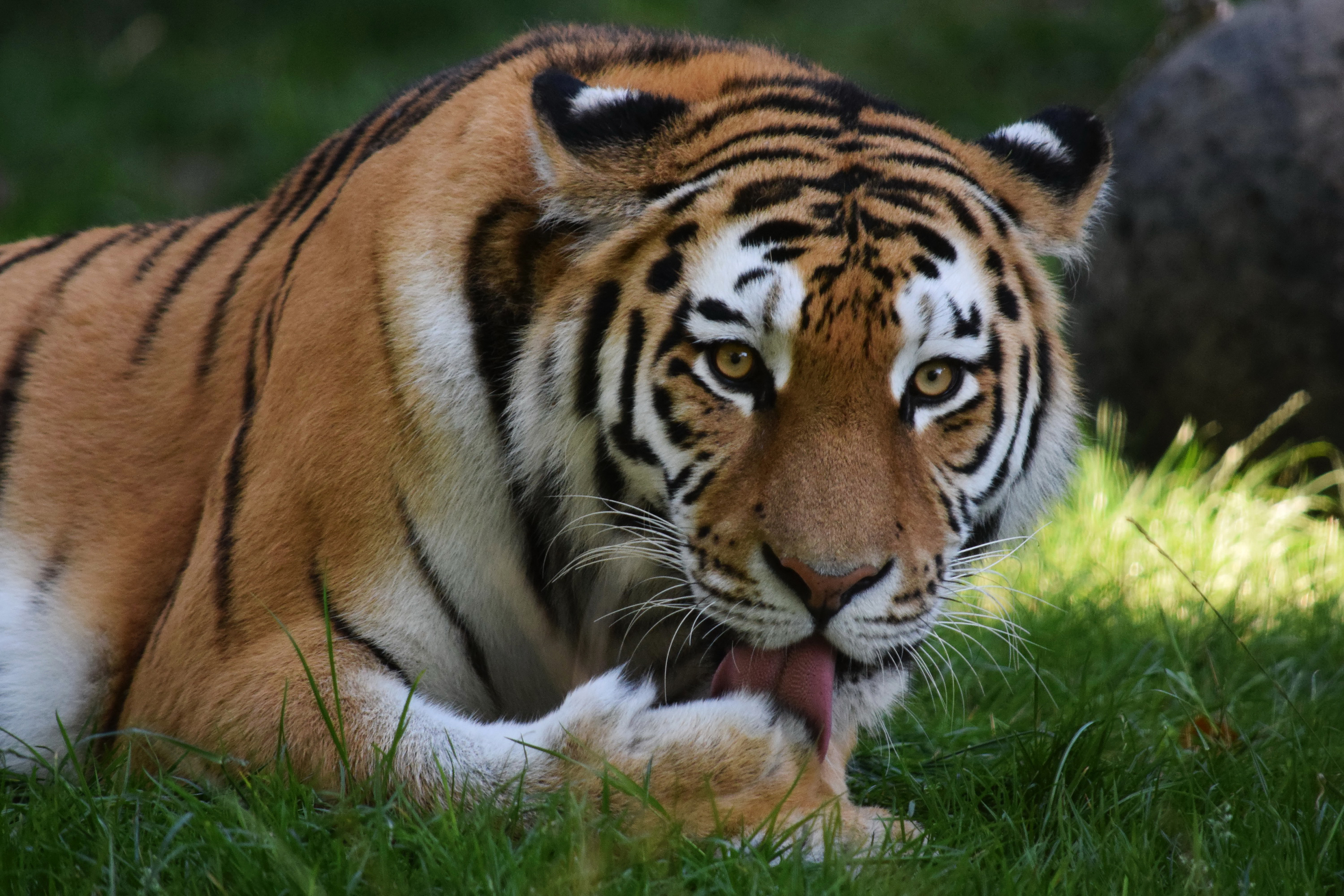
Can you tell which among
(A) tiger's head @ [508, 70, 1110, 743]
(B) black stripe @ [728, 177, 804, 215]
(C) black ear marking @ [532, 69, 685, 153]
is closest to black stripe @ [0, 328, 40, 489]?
(A) tiger's head @ [508, 70, 1110, 743]

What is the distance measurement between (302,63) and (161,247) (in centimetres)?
589

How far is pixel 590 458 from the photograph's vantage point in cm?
230

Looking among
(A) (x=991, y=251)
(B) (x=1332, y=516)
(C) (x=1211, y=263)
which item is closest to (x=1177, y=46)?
(C) (x=1211, y=263)

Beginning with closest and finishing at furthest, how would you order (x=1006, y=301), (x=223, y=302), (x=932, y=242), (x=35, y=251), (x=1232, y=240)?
(x=932, y=242)
(x=1006, y=301)
(x=223, y=302)
(x=35, y=251)
(x=1232, y=240)

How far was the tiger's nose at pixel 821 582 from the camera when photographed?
198cm

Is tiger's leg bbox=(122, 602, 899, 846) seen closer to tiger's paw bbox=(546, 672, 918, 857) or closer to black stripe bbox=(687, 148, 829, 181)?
tiger's paw bbox=(546, 672, 918, 857)

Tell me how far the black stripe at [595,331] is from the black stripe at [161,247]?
4.14 ft

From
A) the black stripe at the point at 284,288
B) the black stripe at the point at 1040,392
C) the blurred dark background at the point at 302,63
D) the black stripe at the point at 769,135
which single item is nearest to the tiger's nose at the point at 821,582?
the black stripe at the point at 1040,392

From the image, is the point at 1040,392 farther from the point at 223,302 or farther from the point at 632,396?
the point at 223,302

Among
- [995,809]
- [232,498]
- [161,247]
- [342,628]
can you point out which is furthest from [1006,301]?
[161,247]

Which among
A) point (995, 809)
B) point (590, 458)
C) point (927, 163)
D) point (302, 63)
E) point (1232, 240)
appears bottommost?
point (995, 809)

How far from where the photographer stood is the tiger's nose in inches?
78.1

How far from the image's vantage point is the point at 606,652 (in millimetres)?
2436

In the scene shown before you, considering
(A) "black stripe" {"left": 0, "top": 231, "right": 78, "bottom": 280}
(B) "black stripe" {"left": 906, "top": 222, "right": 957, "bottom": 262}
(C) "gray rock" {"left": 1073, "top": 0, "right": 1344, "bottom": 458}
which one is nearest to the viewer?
(B) "black stripe" {"left": 906, "top": 222, "right": 957, "bottom": 262}
